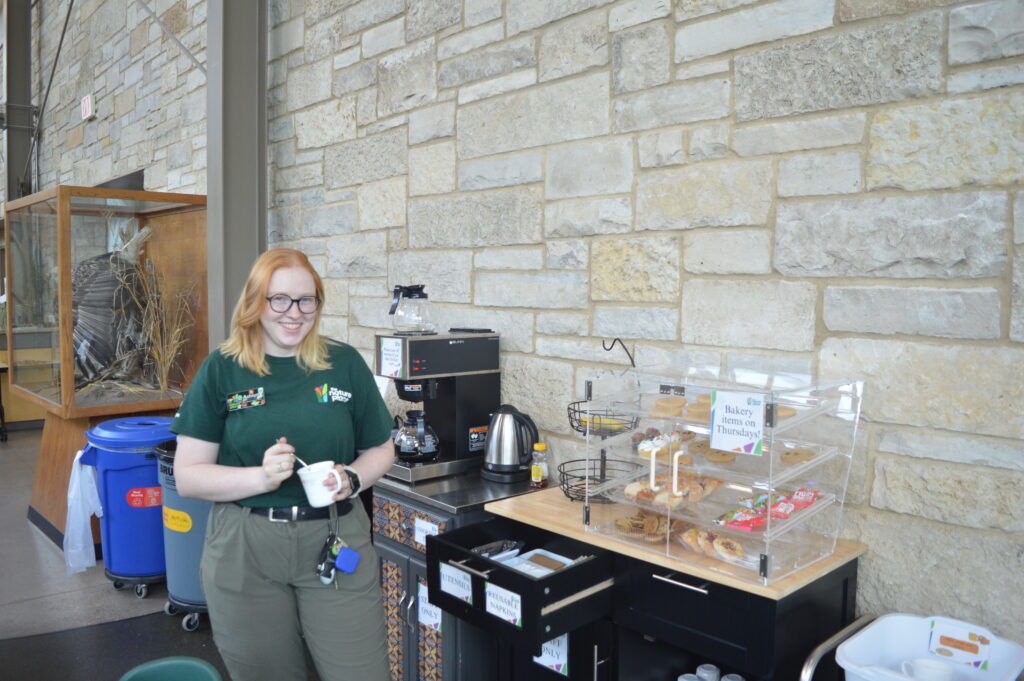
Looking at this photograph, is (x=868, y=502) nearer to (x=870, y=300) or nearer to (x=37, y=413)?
(x=870, y=300)

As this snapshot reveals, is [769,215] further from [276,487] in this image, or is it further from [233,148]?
[233,148]

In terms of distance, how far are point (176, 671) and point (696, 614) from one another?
3.90 ft

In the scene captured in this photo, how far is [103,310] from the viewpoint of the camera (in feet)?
14.7

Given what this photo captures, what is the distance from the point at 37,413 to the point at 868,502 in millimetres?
8089

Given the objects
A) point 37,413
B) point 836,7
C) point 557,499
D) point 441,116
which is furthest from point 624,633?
point 37,413

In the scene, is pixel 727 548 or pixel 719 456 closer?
pixel 727 548

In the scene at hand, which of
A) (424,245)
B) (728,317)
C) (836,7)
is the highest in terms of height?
(836,7)

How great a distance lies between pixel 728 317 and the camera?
7.86ft

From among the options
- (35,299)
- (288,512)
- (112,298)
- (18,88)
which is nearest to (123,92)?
(35,299)

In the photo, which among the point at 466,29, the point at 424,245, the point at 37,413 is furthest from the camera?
the point at 37,413

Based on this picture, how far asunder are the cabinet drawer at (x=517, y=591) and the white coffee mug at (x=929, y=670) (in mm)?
749

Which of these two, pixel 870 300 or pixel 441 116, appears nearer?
pixel 870 300

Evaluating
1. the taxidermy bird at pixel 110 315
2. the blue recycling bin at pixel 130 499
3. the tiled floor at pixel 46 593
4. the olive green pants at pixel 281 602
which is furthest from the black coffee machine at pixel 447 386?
the taxidermy bird at pixel 110 315

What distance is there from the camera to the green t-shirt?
1950 mm
